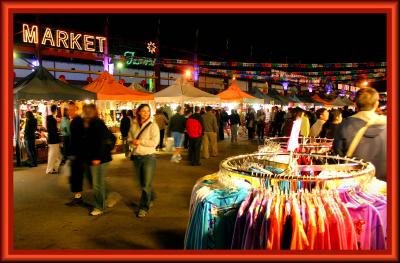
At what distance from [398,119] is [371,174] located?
0.88 m

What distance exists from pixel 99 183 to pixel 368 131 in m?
4.38

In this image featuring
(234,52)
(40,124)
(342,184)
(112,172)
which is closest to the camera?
(342,184)

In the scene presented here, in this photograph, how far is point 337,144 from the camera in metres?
3.82

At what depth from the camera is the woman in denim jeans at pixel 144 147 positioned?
582 cm

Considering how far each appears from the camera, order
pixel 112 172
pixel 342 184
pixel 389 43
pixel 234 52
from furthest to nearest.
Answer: pixel 234 52 < pixel 112 172 < pixel 342 184 < pixel 389 43

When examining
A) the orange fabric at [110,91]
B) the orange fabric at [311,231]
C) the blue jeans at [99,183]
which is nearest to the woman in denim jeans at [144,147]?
the blue jeans at [99,183]

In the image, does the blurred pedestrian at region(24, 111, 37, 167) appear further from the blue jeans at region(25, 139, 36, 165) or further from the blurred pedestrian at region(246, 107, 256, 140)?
the blurred pedestrian at region(246, 107, 256, 140)

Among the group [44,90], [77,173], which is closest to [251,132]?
[44,90]

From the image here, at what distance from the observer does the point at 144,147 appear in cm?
582

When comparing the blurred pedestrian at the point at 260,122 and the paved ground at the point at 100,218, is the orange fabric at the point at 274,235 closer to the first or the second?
the paved ground at the point at 100,218

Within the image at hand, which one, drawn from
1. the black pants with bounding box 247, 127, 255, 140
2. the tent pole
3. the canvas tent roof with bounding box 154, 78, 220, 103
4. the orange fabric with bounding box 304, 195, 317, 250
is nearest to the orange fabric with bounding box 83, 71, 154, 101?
the canvas tent roof with bounding box 154, 78, 220, 103

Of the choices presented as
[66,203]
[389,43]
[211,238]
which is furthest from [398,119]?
[66,203]

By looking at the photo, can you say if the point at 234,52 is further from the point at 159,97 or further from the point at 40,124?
the point at 40,124

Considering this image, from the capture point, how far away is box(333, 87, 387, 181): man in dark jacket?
3.51 m
